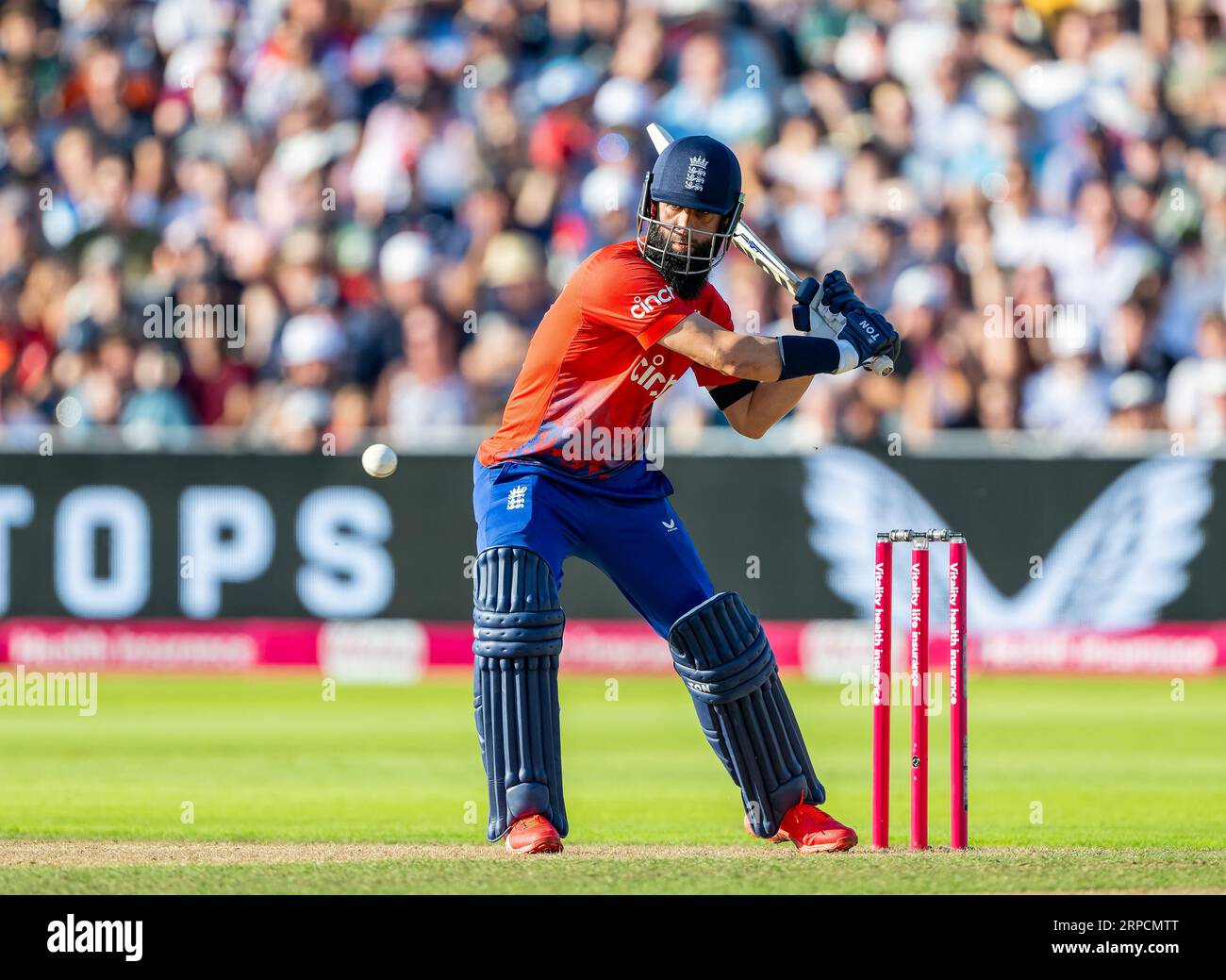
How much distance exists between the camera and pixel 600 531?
736cm

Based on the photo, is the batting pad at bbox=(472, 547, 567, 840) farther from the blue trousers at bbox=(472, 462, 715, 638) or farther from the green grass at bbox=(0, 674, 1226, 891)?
the green grass at bbox=(0, 674, 1226, 891)

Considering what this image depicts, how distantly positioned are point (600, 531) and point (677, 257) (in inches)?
39.8

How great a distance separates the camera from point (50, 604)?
572 inches

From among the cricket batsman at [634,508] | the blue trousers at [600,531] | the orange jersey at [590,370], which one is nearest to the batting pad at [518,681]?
the cricket batsman at [634,508]

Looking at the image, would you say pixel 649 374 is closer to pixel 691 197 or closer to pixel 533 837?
pixel 691 197

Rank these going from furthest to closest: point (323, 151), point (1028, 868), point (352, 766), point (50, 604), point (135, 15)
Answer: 1. point (135, 15)
2. point (323, 151)
3. point (50, 604)
4. point (352, 766)
5. point (1028, 868)

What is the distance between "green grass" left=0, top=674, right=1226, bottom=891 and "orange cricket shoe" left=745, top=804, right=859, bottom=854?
138 millimetres

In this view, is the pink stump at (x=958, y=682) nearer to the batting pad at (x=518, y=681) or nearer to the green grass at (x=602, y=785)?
the green grass at (x=602, y=785)
